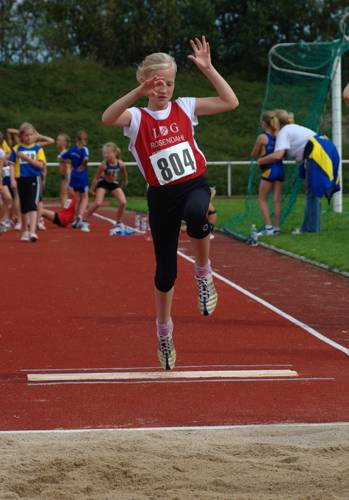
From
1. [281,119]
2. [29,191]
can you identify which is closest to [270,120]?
[281,119]

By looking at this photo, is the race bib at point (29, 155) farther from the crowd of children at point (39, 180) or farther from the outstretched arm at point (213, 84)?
the outstretched arm at point (213, 84)

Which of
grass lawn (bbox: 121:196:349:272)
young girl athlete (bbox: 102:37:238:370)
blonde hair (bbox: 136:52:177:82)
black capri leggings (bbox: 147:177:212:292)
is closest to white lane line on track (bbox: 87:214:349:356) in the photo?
grass lawn (bbox: 121:196:349:272)

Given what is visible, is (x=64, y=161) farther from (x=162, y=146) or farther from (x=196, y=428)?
(x=196, y=428)

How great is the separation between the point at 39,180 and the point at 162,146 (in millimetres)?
11553

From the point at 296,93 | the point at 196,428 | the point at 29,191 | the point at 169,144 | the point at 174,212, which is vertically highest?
the point at 169,144

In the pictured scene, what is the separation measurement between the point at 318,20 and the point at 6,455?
6207 centimetres

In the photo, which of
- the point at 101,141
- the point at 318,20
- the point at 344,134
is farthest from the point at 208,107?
the point at 318,20

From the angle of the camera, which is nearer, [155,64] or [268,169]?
[155,64]

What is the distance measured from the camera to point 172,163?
6.93 metres

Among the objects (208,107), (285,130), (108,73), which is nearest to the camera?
(208,107)

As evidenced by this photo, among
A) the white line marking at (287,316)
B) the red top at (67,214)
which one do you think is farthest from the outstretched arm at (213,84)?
the red top at (67,214)

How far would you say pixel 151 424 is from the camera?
6375 mm

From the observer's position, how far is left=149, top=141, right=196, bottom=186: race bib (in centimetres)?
692

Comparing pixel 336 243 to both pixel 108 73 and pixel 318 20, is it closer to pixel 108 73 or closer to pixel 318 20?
pixel 108 73
